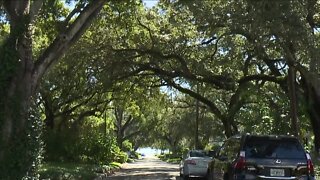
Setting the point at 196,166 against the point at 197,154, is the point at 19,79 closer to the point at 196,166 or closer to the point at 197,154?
the point at 196,166

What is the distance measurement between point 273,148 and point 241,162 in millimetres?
927

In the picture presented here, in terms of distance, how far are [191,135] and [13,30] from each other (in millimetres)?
51753

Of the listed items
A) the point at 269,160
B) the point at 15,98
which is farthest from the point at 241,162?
the point at 15,98

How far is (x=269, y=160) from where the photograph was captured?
39.8 ft

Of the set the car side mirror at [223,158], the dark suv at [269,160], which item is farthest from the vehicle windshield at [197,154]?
the dark suv at [269,160]

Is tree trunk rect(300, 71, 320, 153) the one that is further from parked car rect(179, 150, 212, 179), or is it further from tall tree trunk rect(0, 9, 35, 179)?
tall tree trunk rect(0, 9, 35, 179)

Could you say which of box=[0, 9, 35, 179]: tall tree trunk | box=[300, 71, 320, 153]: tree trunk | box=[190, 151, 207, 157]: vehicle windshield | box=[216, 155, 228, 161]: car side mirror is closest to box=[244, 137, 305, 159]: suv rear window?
box=[216, 155, 228, 161]: car side mirror

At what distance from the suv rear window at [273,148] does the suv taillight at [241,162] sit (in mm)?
118

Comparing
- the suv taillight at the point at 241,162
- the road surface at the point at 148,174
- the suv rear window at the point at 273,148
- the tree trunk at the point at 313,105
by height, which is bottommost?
the road surface at the point at 148,174

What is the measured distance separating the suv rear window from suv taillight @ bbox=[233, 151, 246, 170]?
118 mm

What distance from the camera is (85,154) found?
3725 cm

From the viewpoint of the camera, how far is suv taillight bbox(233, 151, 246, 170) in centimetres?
1217

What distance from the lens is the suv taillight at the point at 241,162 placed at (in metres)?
12.2

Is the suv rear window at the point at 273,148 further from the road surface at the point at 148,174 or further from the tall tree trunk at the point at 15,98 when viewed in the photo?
the road surface at the point at 148,174
